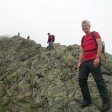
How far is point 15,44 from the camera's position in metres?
42.1

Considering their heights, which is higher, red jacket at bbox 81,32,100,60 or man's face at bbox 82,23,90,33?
man's face at bbox 82,23,90,33

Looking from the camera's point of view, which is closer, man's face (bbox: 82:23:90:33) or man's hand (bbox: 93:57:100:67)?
man's hand (bbox: 93:57:100:67)

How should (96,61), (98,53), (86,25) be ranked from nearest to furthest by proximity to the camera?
(96,61) < (98,53) < (86,25)

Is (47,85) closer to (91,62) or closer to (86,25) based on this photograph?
(91,62)

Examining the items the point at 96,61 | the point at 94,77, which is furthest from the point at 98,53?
the point at 94,77

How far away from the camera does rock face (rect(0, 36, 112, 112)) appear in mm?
17188

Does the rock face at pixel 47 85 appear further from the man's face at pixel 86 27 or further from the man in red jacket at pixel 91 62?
the man's face at pixel 86 27

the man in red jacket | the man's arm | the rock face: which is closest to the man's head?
the man in red jacket

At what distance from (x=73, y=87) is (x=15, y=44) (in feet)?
81.5

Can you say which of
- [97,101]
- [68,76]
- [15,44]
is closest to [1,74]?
[68,76]

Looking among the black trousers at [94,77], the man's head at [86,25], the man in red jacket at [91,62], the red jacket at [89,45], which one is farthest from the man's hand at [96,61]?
the man's head at [86,25]

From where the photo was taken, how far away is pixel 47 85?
64.8ft

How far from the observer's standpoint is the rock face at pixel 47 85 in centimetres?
1719

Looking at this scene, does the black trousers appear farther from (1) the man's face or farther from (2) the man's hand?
(1) the man's face
